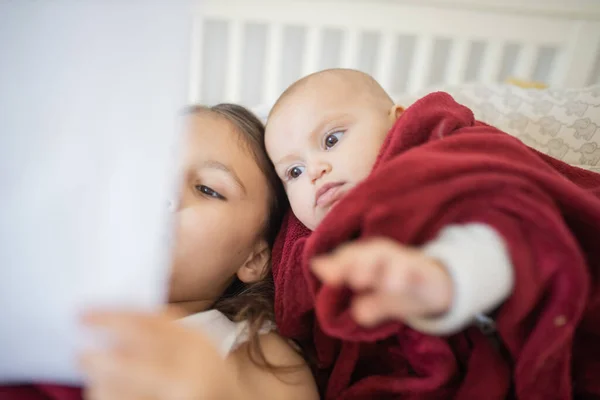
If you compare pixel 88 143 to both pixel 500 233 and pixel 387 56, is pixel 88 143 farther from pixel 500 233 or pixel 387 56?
pixel 387 56

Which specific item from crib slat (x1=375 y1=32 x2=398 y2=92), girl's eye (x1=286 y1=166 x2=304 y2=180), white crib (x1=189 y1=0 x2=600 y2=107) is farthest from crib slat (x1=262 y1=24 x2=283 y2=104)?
girl's eye (x1=286 y1=166 x2=304 y2=180)

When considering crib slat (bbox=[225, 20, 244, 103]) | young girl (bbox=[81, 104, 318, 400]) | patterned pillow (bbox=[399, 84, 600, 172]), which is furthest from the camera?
crib slat (bbox=[225, 20, 244, 103])

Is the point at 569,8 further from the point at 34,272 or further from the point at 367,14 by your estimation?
the point at 34,272

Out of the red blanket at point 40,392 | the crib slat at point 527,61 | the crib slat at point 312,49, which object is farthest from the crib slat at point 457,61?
the red blanket at point 40,392

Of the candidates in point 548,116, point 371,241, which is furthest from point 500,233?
point 548,116

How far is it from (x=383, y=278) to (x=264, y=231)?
46cm

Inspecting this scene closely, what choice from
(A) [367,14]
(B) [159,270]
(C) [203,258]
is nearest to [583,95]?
(A) [367,14]

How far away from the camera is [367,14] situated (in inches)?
55.1

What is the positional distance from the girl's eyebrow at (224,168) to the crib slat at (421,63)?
86 centimetres

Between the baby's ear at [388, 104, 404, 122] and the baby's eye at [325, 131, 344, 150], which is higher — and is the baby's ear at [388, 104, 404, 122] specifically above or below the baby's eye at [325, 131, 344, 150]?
above

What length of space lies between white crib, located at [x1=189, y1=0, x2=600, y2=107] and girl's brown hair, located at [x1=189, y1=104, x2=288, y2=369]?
54cm

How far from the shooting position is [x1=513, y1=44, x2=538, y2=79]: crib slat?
1469 millimetres

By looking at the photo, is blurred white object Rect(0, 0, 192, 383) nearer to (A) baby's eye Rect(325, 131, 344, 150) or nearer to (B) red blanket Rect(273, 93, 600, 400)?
(B) red blanket Rect(273, 93, 600, 400)

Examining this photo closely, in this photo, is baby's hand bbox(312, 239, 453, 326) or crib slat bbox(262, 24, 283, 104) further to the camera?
crib slat bbox(262, 24, 283, 104)
